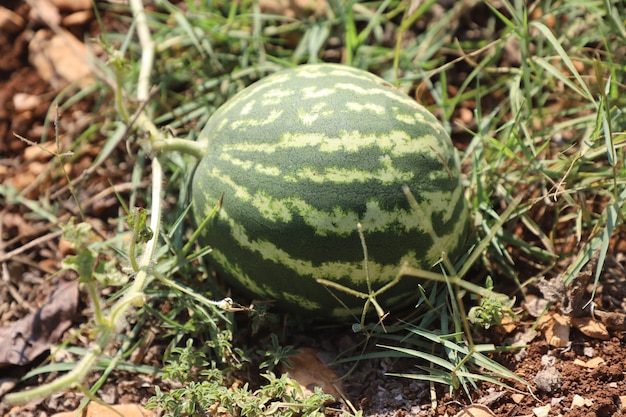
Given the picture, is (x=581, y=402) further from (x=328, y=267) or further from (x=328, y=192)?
(x=328, y=192)

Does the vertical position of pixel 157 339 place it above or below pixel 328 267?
below

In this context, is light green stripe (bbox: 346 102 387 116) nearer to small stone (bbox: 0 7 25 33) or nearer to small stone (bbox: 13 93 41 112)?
small stone (bbox: 13 93 41 112)

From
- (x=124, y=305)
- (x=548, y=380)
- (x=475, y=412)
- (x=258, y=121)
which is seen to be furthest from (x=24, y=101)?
(x=548, y=380)

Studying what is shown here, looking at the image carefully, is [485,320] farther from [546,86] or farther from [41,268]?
[41,268]

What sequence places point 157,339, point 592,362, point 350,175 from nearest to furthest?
point 350,175 → point 592,362 → point 157,339

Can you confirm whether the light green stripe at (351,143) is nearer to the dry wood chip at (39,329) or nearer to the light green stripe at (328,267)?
the light green stripe at (328,267)

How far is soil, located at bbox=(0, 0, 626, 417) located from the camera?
1.92 metres

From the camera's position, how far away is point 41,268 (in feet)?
8.66

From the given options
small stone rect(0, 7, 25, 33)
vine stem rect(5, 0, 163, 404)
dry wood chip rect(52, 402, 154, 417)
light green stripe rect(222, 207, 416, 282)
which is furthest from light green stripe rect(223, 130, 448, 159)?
small stone rect(0, 7, 25, 33)

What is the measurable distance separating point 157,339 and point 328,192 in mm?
928

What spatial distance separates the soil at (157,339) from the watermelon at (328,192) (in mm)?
300

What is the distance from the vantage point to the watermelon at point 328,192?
1.87 meters

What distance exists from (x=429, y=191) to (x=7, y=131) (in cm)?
212

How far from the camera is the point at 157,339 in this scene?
92.5 inches
